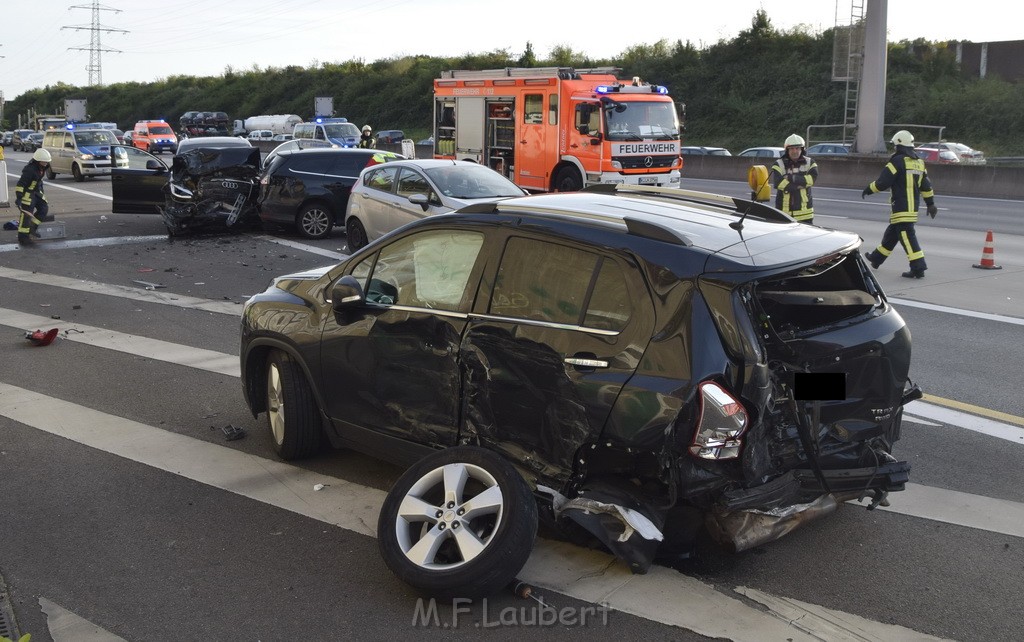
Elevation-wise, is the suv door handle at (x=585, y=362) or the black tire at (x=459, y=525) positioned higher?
the suv door handle at (x=585, y=362)

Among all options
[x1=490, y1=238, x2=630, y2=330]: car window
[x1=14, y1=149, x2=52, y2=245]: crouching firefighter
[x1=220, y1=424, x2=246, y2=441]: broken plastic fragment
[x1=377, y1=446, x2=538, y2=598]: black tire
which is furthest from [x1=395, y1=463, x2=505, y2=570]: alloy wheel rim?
[x1=14, y1=149, x2=52, y2=245]: crouching firefighter

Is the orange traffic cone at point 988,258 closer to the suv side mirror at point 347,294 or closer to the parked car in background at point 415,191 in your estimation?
the parked car in background at point 415,191

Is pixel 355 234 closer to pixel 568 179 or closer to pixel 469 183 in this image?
pixel 469 183

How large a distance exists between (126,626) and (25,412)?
3.84m

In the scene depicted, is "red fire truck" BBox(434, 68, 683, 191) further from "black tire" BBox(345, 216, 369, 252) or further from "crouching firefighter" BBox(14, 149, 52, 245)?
"crouching firefighter" BBox(14, 149, 52, 245)

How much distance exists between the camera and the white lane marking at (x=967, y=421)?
22.0 feet

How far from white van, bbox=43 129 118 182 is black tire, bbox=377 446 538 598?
3405 cm

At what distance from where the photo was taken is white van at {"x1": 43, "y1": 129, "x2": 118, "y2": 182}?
3594cm

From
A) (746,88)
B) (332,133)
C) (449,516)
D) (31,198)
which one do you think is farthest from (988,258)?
(746,88)

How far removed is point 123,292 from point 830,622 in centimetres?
1106

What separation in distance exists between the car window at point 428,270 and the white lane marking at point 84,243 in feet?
45.9

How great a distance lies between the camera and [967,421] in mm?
6984

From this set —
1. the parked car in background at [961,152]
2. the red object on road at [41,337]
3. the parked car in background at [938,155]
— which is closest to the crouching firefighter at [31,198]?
the red object on road at [41,337]

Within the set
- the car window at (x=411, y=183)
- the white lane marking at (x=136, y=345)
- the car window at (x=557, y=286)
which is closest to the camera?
the car window at (x=557, y=286)
